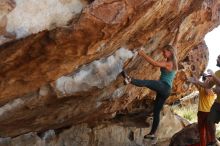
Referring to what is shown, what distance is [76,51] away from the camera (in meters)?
8.23

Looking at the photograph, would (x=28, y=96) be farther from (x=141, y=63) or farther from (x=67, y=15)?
(x=141, y=63)

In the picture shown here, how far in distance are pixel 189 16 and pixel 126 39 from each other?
3.02 metres

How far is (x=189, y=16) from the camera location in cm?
1176

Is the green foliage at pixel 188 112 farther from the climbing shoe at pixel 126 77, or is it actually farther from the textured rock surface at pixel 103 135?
the climbing shoe at pixel 126 77

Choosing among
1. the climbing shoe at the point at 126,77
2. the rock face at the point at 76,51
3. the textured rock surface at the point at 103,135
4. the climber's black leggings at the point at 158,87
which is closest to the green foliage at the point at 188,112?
the textured rock surface at the point at 103,135

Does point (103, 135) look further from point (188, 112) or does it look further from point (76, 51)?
point (188, 112)

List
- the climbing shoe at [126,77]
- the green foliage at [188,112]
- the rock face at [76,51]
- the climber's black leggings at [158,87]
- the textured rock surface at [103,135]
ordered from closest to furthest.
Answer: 1. the rock face at [76,51]
2. the climber's black leggings at [158,87]
3. the climbing shoe at [126,77]
4. the textured rock surface at [103,135]
5. the green foliage at [188,112]

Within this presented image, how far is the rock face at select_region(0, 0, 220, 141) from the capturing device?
7336mm

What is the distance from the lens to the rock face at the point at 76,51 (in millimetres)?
7336

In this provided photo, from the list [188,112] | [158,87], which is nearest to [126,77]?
[158,87]

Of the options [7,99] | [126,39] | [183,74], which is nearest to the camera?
[7,99]

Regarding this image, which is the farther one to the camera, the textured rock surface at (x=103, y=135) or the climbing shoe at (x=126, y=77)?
the textured rock surface at (x=103, y=135)

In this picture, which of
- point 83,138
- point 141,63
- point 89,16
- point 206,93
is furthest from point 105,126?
point 89,16

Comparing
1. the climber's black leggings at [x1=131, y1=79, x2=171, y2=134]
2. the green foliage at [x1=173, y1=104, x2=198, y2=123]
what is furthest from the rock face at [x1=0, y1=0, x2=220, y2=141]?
the green foliage at [x1=173, y1=104, x2=198, y2=123]
